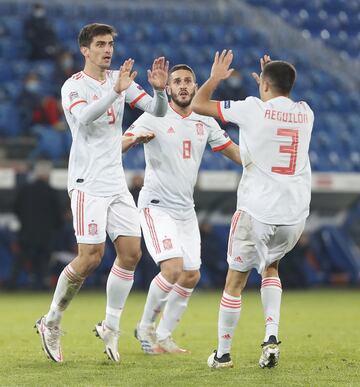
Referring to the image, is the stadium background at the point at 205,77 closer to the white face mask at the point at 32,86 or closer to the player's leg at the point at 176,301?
the white face mask at the point at 32,86

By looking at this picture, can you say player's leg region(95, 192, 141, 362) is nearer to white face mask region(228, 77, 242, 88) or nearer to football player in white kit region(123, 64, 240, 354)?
football player in white kit region(123, 64, 240, 354)

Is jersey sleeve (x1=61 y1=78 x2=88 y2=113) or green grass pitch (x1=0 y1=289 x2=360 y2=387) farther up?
jersey sleeve (x1=61 y1=78 x2=88 y2=113)

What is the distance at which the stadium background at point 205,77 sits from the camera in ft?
56.3

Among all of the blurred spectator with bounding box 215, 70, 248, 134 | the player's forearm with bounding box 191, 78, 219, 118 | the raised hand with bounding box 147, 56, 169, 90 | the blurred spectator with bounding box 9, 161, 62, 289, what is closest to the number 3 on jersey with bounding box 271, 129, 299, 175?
the player's forearm with bounding box 191, 78, 219, 118

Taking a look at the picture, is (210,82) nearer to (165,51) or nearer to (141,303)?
(141,303)

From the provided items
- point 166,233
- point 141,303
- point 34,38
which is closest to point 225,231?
point 141,303

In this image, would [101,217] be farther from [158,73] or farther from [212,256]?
[212,256]

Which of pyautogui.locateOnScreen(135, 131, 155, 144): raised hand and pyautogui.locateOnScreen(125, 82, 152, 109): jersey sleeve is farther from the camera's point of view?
pyautogui.locateOnScreen(135, 131, 155, 144): raised hand

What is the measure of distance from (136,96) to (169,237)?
124 cm

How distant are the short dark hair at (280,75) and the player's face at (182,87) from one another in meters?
1.65

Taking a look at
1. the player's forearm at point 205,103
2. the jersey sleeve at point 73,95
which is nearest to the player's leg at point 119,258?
the jersey sleeve at point 73,95

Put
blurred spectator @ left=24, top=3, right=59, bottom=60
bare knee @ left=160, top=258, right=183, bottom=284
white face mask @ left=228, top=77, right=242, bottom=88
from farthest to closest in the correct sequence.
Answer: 1. blurred spectator @ left=24, top=3, right=59, bottom=60
2. white face mask @ left=228, top=77, right=242, bottom=88
3. bare knee @ left=160, top=258, right=183, bottom=284

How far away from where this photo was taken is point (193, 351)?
8805 millimetres

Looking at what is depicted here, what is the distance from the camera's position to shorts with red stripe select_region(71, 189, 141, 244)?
7898mm
